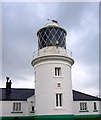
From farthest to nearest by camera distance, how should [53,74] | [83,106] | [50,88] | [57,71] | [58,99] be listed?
[83,106] < [57,71] < [53,74] < [58,99] < [50,88]

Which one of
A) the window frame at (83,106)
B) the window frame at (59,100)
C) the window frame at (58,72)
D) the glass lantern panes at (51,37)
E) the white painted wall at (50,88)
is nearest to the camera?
the white painted wall at (50,88)

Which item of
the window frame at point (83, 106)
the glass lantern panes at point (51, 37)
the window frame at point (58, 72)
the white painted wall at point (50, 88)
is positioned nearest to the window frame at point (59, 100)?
the white painted wall at point (50, 88)

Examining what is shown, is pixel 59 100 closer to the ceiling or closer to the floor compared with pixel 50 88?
closer to the floor

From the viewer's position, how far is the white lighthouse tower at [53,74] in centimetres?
1677

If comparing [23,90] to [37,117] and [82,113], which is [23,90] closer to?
[82,113]

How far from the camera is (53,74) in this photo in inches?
675

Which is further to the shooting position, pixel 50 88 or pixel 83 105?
pixel 83 105

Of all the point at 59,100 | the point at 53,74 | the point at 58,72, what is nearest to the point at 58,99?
the point at 59,100

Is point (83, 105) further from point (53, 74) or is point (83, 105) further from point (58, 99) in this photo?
point (53, 74)

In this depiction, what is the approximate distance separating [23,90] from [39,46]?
9.48 meters

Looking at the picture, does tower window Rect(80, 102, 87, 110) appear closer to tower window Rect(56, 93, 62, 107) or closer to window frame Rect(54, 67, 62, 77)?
tower window Rect(56, 93, 62, 107)

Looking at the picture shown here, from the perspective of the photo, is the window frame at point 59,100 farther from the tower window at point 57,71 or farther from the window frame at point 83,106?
the window frame at point 83,106

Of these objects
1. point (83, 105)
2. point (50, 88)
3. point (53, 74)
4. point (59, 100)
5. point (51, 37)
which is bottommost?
point (83, 105)

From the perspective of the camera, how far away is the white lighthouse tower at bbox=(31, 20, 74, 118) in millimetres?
16766
